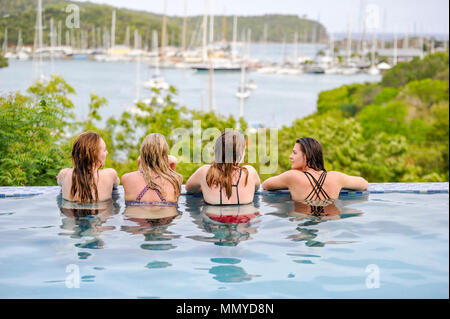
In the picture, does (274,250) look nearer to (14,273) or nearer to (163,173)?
(163,173)

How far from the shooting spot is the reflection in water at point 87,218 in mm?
4625

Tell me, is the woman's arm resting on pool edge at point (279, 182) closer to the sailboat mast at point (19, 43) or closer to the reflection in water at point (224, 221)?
the reflection in water at point (224, 221)

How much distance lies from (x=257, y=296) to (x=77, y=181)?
8.09 feet

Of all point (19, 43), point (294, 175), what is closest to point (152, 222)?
point (294, 175)

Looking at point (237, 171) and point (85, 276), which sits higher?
point (237, 171)

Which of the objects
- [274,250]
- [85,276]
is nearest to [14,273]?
[85,276]

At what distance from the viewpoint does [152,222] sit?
16.6ft

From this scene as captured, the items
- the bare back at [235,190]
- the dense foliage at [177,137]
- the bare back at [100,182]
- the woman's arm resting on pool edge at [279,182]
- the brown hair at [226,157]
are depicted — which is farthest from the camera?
the dense foliage at [177,137]

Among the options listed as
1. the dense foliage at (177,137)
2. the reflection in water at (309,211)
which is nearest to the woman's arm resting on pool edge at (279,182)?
the reflection in water at (309,211)

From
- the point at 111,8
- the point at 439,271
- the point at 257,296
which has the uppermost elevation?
the point at 111,8

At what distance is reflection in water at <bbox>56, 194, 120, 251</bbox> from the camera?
4.62 meters

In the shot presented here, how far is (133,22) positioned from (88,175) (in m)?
56.1

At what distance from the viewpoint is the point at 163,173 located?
207 inches

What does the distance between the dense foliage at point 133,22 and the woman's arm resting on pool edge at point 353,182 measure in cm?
996
